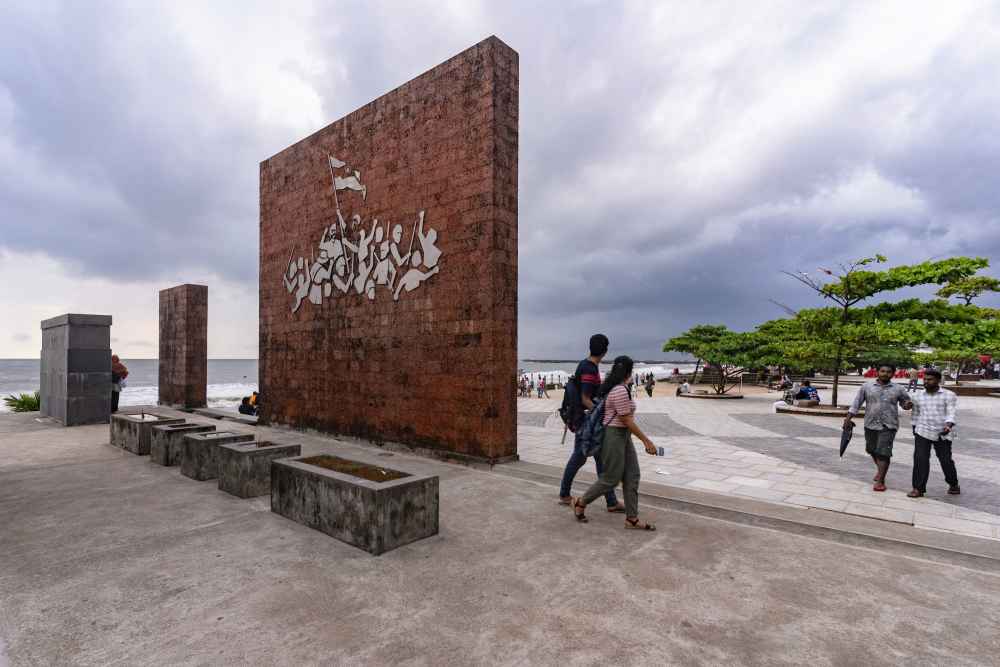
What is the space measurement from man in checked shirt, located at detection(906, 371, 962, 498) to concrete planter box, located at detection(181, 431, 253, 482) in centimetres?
863

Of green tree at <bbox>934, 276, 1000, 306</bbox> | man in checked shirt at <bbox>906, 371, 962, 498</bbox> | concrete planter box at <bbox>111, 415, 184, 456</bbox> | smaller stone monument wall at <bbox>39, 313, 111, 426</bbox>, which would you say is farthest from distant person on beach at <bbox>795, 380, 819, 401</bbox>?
smaller stone monument wall at <bbox>39, 313, 111, 426</bbox>

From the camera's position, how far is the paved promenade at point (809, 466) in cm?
518

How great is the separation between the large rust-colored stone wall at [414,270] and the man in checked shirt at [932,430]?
5006 mm

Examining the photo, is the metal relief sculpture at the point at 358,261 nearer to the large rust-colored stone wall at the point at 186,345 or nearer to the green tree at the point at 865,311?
the large rust-colored stone wall at the point at 186,345

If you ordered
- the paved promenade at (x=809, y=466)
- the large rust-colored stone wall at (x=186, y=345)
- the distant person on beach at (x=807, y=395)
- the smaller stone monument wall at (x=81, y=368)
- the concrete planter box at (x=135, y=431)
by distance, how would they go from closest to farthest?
the paved promenade at (x=809, y=466), the concrete planter box at (x=135, y=431), the smaller stone monument wall at (x=81, y=368), the distant person on beach at (x=807, y=395), the large rust-colored stone wall at (x=186, y=345)

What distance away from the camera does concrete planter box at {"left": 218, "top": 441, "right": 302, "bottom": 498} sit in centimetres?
558

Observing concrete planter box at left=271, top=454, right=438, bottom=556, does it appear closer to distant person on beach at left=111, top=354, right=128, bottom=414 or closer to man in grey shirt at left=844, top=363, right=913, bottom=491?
man in grey shirt at left=844, top=363, right=913, bottom=491

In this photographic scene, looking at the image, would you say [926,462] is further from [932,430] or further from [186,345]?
[186,345]

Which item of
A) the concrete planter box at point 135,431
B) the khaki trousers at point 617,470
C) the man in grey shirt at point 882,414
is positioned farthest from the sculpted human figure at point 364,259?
the man in grey shirt at point 882,414

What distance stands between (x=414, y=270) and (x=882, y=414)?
6.87 meters

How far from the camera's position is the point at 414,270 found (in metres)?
8.27

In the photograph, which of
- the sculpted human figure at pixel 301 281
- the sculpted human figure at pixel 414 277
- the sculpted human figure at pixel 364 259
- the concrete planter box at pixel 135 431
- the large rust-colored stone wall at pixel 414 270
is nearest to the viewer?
the large rust-colored stone wall at pixel 414 270

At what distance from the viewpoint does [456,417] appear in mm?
7551

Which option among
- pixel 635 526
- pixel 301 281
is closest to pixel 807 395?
pixel 635 526
